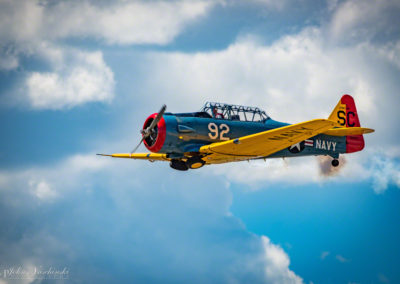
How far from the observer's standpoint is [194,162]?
19484 mm

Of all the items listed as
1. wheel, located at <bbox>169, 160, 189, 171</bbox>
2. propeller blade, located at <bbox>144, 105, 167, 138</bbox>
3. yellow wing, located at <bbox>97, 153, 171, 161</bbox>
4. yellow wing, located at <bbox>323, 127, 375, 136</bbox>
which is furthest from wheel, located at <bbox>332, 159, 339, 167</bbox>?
propeller blade, located at <bbox>144, 105, 167, 138</bbox>

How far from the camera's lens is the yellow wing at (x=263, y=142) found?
17.3 m

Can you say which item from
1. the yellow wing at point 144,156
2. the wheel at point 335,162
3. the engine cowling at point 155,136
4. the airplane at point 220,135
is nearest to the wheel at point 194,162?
the airplane at point 220,135

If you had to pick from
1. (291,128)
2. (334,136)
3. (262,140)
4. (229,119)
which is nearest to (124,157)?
(229,119)

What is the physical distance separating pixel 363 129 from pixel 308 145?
442 centimetres

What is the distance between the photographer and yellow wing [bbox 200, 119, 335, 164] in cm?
1733

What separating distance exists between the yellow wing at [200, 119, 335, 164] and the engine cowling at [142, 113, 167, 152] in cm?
174

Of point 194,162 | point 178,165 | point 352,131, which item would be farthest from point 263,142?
point 352,131

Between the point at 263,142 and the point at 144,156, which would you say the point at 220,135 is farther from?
the point at 144,156

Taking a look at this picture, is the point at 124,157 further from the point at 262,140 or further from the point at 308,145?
the point at 308,145

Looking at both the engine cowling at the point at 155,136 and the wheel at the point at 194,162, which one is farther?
the wheel at the point at 194,162

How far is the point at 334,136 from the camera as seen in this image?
77.5 feet

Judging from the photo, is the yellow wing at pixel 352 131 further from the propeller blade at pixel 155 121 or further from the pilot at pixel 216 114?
the propeller blade at pixel 155 121

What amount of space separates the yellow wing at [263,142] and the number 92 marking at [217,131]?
82 cm
